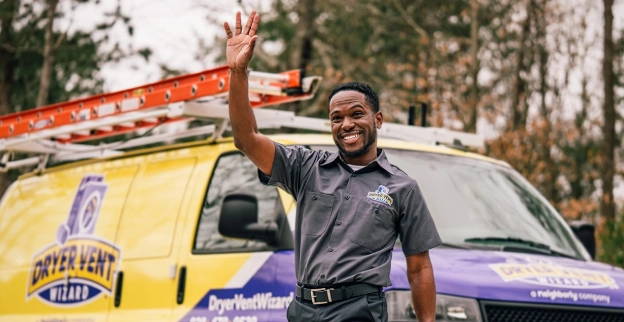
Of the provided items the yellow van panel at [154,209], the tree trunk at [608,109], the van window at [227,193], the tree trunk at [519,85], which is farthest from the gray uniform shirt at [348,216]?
the tree trunk at [519,85]

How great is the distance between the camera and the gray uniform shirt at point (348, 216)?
398 cm

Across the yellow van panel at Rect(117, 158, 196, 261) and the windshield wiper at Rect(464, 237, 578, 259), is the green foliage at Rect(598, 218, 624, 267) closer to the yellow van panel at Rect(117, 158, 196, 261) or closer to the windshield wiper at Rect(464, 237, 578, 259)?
the windshield wiper at Rect(464, 237, 578, 259)

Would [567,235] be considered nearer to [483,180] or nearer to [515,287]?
[483,180]

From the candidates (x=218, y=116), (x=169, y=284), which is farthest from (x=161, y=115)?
(x=169, y=284)

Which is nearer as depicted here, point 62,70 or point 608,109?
point 608,109

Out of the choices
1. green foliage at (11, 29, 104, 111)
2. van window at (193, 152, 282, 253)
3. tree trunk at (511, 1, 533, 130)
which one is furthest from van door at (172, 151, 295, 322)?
tree trunk at (511, 1, 533, 130)

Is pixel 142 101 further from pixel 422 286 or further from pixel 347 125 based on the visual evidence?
pixel 422 286

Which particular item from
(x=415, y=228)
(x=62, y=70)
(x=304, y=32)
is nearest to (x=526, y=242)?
(x=415, y=228)

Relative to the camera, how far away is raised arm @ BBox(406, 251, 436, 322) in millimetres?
4086

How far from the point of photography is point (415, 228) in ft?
13.6

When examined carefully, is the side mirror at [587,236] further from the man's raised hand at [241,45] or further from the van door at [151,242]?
the man's raised hand at [241,45]

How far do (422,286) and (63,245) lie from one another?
393cm

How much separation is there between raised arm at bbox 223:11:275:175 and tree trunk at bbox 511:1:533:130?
17.5 meters

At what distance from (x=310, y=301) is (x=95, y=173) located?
3818 millimetres
